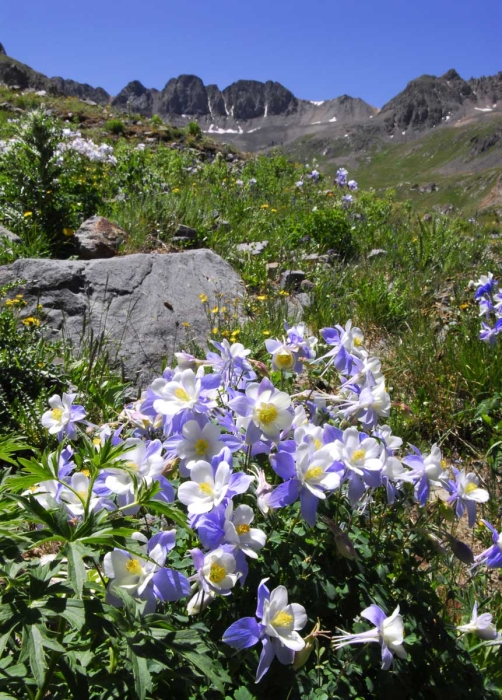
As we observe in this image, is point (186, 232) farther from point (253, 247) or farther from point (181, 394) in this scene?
point (181, 394)

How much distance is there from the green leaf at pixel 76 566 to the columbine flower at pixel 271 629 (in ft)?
1.39

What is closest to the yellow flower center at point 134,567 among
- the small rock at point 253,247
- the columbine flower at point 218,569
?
the columbine flower at point 218,569

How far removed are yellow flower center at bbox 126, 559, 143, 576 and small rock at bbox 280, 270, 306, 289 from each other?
4693 millimetres

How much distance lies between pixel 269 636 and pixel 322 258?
5.78 m

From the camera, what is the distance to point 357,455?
1.37 m

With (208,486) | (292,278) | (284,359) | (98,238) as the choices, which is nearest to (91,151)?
(98,238)

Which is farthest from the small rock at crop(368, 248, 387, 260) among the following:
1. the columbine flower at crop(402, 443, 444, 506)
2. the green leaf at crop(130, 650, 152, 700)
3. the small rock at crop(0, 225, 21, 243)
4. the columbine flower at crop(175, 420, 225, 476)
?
the green leaf at crop(130, 650, 152, 700)

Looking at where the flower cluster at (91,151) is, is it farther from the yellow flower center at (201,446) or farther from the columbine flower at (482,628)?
the columbine flower at (482,628)

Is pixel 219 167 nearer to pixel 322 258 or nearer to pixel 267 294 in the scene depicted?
pixel 322 258

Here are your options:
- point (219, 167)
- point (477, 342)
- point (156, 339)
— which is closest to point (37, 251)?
point (156, 339)

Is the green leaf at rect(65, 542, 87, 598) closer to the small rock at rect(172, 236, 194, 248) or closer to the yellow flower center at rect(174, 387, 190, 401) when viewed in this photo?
the yellow flower center at rect(174, 387, 190, 401)

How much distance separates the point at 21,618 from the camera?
1016 millimetres

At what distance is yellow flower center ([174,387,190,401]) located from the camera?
4.62 ft

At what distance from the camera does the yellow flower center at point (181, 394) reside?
55.4 inches
